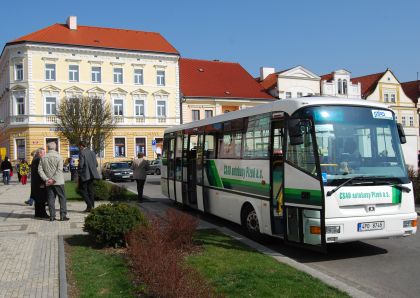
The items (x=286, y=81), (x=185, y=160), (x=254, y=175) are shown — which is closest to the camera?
(x=254, y=175)

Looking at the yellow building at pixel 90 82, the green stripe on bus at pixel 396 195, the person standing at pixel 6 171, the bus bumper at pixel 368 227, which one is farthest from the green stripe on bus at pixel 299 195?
the yellow building at pixel 90 82

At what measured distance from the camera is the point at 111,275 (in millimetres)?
6645

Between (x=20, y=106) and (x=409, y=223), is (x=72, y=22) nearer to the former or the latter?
(x=20, y=106)

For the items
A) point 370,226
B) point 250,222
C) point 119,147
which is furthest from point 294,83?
point 370,226

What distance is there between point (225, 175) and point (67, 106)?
29.9 meters

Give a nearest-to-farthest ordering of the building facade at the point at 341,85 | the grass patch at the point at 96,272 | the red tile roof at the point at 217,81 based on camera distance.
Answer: the grass patch at the point at 96,272, the red tile roof at the point at 217,81, the building facade at the point at 341,85

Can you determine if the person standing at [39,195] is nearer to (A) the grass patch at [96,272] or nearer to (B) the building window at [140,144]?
(A) the grass patch at [96,272]

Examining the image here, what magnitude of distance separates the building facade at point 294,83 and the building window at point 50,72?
28282 millimetres

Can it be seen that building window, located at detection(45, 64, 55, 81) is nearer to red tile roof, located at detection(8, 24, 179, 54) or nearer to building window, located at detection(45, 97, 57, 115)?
building window, located at detection(45, 97, 57, 115)

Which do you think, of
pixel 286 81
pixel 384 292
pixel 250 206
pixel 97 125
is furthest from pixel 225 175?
pixel 286 81

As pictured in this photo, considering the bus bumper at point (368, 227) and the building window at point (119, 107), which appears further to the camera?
the building window at point (119, 107)

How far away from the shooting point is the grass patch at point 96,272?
232 inches

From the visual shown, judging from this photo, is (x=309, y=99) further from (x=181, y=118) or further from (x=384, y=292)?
(x=181, y=118)

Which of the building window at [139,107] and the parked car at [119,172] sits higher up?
the building window at [139,107]
